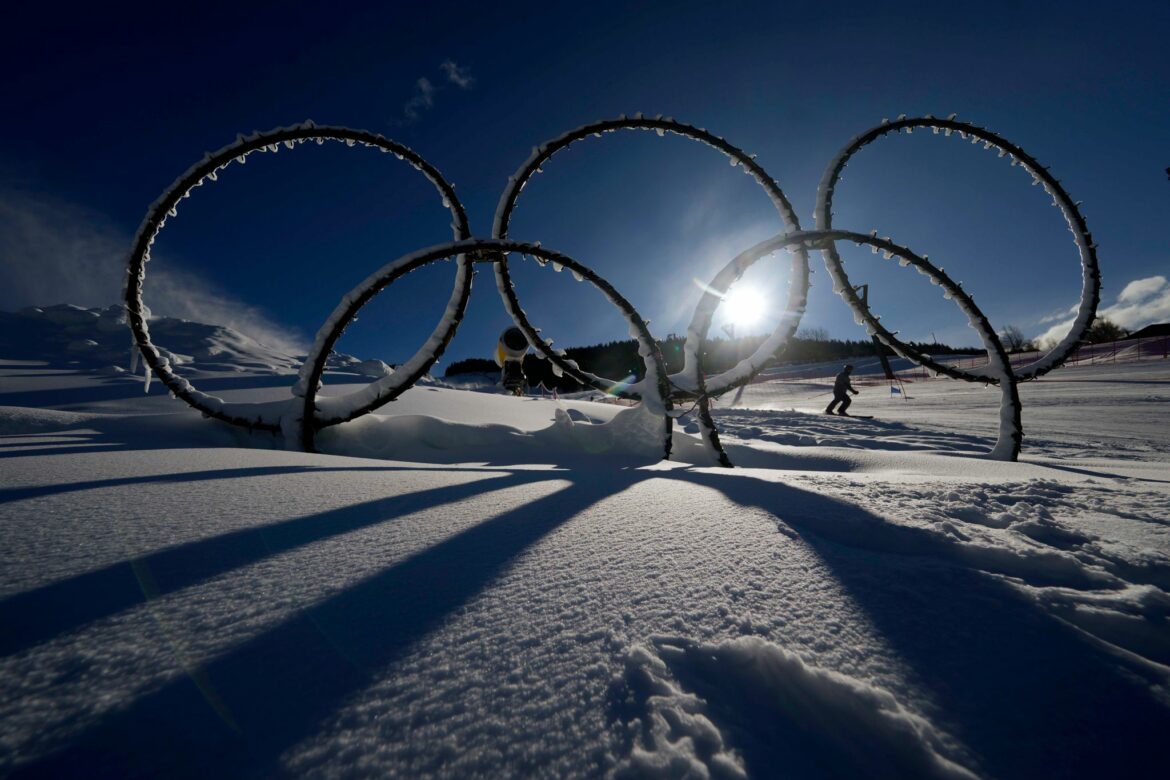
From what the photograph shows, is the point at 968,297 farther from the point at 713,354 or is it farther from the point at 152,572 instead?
the point at 713,354

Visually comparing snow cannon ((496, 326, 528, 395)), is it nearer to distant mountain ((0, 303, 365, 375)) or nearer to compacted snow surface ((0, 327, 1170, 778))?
distant mountain ((0, 303, 365, 375))

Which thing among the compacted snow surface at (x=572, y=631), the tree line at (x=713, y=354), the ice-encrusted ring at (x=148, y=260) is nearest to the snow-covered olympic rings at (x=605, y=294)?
the ice-encrusted ring at (x=148, y=260)

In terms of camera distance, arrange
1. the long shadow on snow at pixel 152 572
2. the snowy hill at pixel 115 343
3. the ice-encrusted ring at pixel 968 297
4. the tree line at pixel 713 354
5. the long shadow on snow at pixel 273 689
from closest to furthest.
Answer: the long shadow on snow at pixel 273 689 < the long shadow on snow at pixel 152 572 < the ice-encrusted ring at pixel 968 297 < the snowy hill at pixel 115 343 < the tree line at pixel 713 354

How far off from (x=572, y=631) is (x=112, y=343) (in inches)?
717

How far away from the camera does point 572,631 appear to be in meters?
0.91

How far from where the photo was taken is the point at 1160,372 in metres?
15.3

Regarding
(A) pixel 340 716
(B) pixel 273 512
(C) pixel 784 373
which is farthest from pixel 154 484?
(C) pixel 784 373

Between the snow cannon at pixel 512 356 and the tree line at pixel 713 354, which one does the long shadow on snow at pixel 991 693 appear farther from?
the tree line at pixel 713 354

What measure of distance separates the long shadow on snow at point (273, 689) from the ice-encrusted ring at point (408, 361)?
392cm

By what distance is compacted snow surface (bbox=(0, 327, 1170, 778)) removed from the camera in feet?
A: 2.14

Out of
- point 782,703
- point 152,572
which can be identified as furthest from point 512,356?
point 782,703

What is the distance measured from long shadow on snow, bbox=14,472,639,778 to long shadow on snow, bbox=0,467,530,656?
1.19 feet

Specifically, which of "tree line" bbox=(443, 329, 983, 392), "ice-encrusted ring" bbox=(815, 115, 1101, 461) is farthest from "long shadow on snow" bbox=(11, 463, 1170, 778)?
"tree line" bbox=(443, 329, 983, 392)

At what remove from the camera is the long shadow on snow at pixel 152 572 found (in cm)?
86
